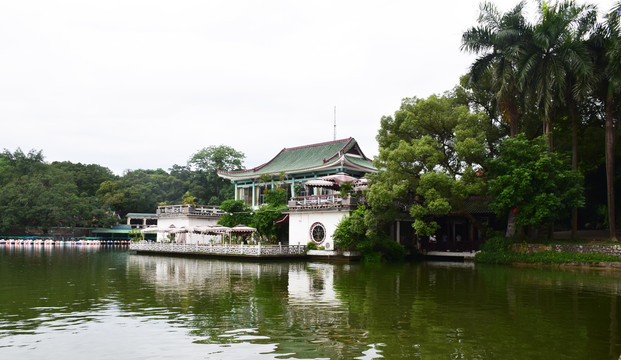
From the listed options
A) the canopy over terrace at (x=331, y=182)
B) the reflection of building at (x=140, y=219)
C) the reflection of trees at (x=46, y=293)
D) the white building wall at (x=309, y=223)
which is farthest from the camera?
the reflection of building at (x=140, y=219)

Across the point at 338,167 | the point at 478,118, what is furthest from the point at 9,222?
the point at 478,118

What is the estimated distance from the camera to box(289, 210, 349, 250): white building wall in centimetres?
2634

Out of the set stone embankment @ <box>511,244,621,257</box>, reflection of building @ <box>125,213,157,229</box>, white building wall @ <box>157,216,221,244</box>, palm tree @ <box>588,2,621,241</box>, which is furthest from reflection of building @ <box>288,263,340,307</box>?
reflection of building @ <box>125,213,157,229</box>

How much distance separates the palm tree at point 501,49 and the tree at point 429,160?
59.3 inches

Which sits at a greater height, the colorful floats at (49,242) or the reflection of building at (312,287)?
the reflection of building at (312,287)

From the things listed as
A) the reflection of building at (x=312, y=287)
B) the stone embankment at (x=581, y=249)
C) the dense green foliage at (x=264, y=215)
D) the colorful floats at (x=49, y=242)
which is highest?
the dense green foliage at (x=264, y=215)

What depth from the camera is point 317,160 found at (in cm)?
3597

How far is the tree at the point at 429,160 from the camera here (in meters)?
22.7

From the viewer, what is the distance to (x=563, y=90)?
73.8 feet

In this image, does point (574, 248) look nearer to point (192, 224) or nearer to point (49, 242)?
point (192, 224)

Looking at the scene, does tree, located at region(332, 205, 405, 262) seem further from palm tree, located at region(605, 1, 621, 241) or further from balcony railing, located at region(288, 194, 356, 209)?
palm tree, located at region(605, 1, 621, 241)

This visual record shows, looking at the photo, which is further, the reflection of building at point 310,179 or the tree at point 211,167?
the tree at point 211,167

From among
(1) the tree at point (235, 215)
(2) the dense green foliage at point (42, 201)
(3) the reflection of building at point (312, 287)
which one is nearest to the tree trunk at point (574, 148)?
(3) the reflection of building at point (312, 287)

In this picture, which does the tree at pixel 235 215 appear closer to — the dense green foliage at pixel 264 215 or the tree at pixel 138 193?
the dense green foliage at pixel 264 215
